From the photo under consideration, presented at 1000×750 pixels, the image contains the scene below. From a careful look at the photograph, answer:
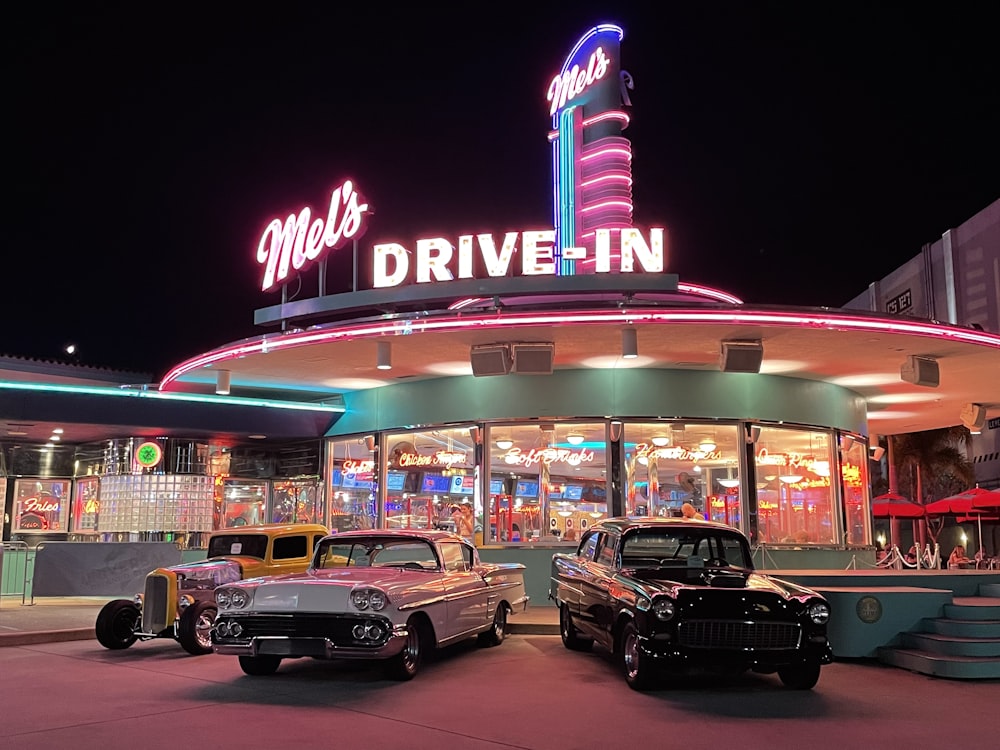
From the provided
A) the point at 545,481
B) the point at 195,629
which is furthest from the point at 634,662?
the point at 545,481

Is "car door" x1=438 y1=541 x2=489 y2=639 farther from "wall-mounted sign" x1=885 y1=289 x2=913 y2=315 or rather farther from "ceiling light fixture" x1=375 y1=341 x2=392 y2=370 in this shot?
"wall-mounted sign" x1=885 y1=289 x2=913 y2=315

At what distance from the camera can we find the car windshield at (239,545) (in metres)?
13.5

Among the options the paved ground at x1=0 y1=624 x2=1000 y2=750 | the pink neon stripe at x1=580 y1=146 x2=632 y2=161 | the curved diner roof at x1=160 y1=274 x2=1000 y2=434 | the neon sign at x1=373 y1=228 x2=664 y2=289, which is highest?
the pink neon stripe at x1=580 y1=146 x2=632 y2=161

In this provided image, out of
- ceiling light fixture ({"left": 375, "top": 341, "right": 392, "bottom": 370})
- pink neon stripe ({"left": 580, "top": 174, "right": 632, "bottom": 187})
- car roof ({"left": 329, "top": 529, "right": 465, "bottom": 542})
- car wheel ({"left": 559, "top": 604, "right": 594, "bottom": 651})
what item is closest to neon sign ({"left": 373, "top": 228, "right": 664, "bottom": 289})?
ceiling light fixture ({"left": 375, "top": 341, "right": 392, "bottom": 370})

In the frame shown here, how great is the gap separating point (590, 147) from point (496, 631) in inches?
494

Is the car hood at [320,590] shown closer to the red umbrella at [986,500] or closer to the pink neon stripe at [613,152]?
the pink neon stripe at [613,152]

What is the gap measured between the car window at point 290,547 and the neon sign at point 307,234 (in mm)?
6110

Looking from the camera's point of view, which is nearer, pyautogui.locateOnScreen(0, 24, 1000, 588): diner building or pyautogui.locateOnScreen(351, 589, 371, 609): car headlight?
pyautogui.locateOnScreen(351, 589, 371, 609): car headlight

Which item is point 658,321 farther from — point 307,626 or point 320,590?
point 307,626

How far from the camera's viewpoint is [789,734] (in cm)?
739

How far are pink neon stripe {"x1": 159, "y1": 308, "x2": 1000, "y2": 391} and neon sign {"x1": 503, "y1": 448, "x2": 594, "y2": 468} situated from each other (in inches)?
151

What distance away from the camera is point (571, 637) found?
12219 millimetres

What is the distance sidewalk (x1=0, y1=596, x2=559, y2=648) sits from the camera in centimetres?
1319

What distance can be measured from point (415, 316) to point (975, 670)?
9043 mm
